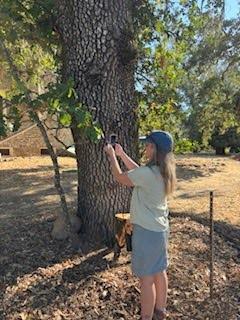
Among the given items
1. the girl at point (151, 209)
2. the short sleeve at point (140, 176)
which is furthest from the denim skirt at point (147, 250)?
the short sleeve at point (140, 176)

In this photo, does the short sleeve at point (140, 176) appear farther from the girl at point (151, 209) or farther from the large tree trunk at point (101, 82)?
the large tree trunk at point (101, 82)

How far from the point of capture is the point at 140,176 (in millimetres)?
3521

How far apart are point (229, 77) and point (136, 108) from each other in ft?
26.8

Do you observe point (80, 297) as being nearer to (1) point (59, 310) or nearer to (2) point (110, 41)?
(1) point (59, 310)

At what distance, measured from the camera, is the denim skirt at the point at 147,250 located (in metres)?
3.63

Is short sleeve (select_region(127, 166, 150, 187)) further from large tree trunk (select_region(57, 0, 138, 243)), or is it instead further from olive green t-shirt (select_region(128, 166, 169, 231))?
large tree trunk (select_region(57, 0, 138, 243))

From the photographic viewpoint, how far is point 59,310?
12.9ft

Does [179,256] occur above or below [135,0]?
below

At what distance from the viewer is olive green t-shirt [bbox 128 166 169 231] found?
3533 mm

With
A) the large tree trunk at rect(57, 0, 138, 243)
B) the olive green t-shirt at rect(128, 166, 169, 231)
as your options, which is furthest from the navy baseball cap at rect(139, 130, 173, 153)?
the large tree trunk at rect(57, 0, 138, 243)

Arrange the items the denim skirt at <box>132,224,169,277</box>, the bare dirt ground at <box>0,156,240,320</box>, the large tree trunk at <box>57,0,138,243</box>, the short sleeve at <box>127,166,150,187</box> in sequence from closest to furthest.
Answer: the short sleeve at <box>127,166,150,187</box>
the denim skirt at <box>132,224,169,277</box>
the bare dirt ground at <box>0,156,240,320</box>
the large tree trunk at <box>57,0,138,243</box>

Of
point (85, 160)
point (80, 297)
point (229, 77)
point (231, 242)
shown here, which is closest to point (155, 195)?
point (80, 297)

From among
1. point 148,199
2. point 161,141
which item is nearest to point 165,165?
point 161,141

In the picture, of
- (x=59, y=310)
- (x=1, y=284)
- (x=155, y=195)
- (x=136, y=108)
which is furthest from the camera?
(x=136, y=108)
